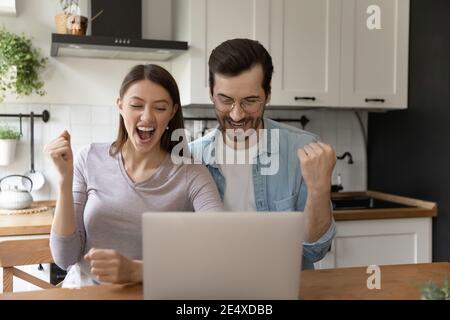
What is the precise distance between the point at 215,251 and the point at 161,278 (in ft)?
0.36

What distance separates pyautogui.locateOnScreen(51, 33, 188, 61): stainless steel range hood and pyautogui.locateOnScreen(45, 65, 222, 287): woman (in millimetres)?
1124

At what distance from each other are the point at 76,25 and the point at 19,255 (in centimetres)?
143

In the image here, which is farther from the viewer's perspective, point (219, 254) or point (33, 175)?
point (33, 175)

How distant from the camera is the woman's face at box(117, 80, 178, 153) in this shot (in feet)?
4.71

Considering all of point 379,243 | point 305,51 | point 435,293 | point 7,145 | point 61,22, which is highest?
point 61,22

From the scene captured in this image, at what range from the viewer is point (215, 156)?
1678 millimetres

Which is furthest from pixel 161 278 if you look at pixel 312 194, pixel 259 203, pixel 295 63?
pixel 295 63

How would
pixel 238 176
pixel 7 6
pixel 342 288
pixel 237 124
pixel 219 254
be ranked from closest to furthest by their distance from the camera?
pixel 219 254
pixel 342 288
pixel 237 124
pixel 238 176
pixel 7 6

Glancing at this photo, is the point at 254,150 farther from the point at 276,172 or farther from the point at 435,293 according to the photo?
the point at 435,293

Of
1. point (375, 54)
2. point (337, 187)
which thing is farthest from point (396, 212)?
point (375, 54)

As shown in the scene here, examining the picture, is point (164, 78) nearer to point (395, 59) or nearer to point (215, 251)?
point (215, 251)

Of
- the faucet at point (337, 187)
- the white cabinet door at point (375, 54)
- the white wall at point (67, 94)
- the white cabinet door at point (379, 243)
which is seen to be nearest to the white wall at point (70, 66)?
the white wall at point (67, 94)

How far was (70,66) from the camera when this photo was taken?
289cm

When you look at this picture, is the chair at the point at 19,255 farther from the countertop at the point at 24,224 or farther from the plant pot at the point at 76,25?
the plant pot at the point at 76,25
